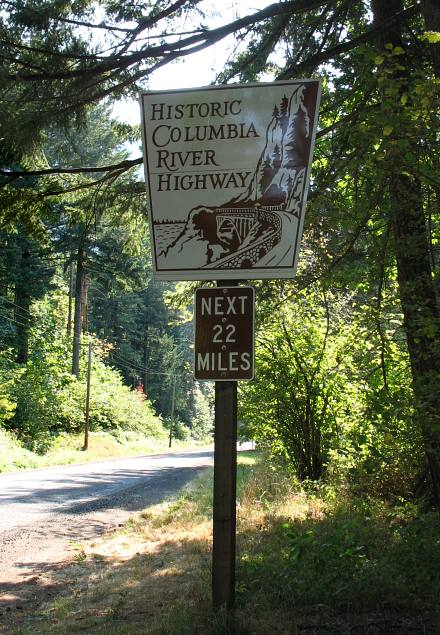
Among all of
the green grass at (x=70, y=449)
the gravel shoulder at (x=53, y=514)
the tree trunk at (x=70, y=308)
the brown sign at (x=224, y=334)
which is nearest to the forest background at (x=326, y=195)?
the brown sign at (x=224, y=334)

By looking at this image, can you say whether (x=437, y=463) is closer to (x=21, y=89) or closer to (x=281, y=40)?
(x=281, y=40)

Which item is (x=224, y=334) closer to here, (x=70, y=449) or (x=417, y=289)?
(x=417, y=289)

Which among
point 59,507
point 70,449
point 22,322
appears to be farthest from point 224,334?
point 22,322

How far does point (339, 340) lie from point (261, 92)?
21.8ft

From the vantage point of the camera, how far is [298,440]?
10.4 metres

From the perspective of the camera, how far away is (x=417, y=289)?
4.94 metres

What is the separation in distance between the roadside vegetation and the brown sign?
1497mm

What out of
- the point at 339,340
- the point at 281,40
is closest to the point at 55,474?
the point at 339,340

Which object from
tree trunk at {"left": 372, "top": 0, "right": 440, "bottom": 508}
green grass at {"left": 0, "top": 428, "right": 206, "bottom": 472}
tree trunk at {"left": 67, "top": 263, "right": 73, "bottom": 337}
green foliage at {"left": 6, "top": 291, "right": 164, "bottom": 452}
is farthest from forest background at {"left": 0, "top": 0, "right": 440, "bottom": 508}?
tree trunk at {"left": 67, "top": 263, "right": 73, "bottom": 337}

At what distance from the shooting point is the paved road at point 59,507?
7766mm

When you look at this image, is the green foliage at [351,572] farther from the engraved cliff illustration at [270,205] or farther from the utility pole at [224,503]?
the engraved cliff illustration at [270,205]

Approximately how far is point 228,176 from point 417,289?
6.28 ft

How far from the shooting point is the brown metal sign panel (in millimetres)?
3949

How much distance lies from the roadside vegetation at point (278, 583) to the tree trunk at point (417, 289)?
903 millimetres
